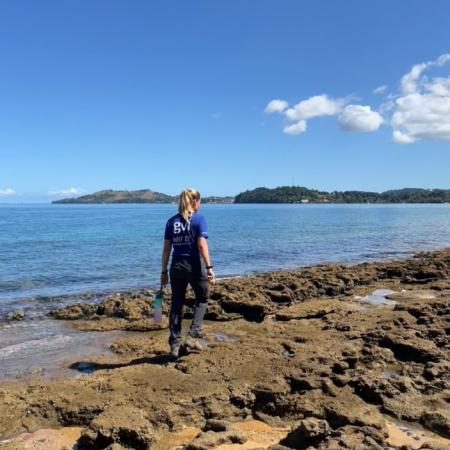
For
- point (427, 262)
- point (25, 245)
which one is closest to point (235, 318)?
point (427, 262)

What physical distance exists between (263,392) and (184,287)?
2556 millimetres

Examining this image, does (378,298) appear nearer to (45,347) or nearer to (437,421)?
(437,421)

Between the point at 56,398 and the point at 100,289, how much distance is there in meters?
12.9

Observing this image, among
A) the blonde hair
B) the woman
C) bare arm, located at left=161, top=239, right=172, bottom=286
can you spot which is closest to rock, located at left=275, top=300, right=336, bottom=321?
the woman

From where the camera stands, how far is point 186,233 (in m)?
7.80

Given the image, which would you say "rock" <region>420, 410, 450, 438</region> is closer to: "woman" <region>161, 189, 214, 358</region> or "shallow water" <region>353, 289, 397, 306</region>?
"woman" <region>161, 189, 214, 358</region>

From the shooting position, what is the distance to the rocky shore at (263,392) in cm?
516

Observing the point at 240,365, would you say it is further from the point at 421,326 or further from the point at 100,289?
the point at 100,289

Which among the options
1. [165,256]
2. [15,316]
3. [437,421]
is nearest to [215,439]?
[437,421]

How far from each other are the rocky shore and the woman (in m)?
0.57

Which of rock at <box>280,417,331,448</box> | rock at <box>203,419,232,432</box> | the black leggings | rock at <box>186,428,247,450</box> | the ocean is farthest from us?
the ocean

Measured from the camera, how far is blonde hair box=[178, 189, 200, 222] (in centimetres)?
781

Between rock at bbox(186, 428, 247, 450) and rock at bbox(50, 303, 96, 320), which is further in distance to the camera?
rock at bbox(50, 303, 96, 320)

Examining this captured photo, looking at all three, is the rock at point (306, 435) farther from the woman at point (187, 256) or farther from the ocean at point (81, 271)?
the ocean at point (81, 271)
